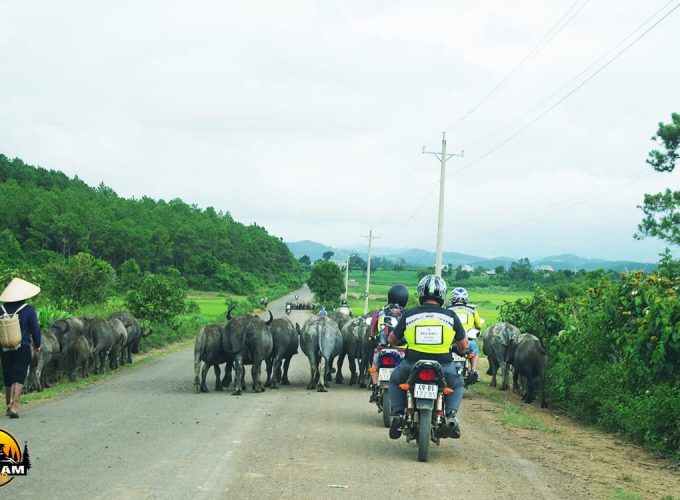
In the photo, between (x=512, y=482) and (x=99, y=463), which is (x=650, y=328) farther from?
(x=99, y=463)

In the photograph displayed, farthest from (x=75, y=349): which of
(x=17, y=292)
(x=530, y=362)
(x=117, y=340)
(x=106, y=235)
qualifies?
(x=106, y=235)

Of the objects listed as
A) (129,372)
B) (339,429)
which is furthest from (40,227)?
(339,429)

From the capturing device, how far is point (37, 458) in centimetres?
801

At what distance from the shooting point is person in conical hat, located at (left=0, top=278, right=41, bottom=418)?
37.3ft

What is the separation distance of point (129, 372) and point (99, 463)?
1274cm

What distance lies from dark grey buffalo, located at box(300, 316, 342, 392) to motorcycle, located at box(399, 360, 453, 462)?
7516 millimetres

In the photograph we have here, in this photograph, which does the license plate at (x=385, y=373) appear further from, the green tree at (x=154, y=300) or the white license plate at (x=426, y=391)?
the green tree at (x=154, y=300)

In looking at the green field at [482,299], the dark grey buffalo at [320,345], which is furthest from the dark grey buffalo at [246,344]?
the green field at [482,299]

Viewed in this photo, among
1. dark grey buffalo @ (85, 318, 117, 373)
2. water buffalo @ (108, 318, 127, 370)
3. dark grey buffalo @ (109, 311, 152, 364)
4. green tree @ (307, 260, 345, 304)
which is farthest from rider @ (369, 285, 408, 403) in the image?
green tree @ (307, 260, 345, 304)

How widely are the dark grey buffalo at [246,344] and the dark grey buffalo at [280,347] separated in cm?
82

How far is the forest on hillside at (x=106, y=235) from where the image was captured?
2790 inches

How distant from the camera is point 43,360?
616 inches

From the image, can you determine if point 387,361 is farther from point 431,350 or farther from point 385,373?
point 431,350

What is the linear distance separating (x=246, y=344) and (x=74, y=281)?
1385 cm
